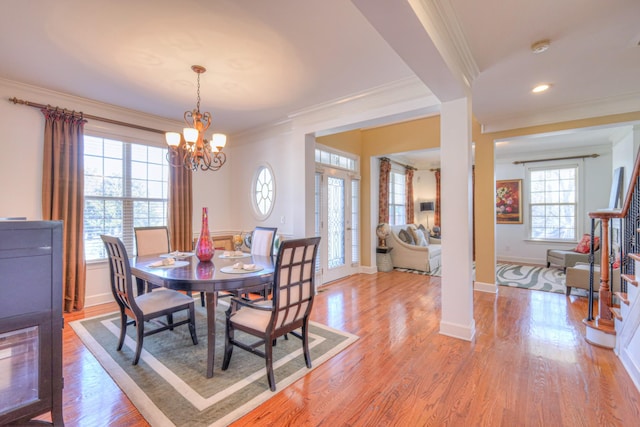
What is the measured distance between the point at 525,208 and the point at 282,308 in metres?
7.04

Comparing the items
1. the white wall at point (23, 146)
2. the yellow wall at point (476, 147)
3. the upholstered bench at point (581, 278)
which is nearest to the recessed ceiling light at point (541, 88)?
the yellow wall at point (476, 147)

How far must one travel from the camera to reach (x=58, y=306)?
1.04 metres

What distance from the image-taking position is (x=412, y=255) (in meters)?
5.85

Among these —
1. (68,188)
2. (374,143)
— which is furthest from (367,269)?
(68,188)

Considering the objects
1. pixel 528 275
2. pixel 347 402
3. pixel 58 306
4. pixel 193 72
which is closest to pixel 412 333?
pixel 347 402

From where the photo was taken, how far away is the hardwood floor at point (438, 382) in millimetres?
1760

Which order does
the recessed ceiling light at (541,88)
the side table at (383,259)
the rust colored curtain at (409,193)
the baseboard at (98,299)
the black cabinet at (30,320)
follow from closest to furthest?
the black cabinet at (30,320), the recessed ceiling light at (541,88), the baseboard at (98,299), the side table at (383,259), the rust colored curtain at (409,193)

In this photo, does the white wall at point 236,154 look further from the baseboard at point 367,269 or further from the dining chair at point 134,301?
the dining chair at point 134,301

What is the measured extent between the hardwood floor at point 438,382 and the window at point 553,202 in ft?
13.0

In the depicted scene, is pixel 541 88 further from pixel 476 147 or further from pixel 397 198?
pixel 397 198

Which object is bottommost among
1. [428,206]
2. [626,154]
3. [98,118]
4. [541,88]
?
[428,206]

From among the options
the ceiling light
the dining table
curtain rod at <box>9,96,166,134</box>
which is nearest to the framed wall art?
the ceiling light

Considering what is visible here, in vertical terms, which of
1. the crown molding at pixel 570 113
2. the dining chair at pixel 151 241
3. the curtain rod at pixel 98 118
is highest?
the crown molding at pixel 570 113

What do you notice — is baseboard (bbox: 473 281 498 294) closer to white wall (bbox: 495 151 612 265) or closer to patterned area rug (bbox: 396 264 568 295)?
patterned area rug (bbox: 396 264 568 295)
